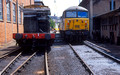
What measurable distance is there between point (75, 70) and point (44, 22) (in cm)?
579

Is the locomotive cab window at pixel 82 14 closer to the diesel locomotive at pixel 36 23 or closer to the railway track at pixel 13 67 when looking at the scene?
the diesel locomotive at pixel 36 23

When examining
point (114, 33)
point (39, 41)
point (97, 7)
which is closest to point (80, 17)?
point (114, 33)

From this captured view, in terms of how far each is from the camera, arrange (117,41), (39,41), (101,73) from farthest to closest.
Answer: (117,41)
(39,41)
(101,73)

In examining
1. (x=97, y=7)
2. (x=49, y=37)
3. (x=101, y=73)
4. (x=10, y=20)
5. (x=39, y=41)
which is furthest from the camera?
(x=97, y=7)

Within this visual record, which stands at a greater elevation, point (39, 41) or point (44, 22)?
point (44, 22)

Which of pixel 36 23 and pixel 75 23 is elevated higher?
pixel 75 23

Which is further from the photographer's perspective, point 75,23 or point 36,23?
point 75,23

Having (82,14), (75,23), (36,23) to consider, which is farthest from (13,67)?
(82,14)

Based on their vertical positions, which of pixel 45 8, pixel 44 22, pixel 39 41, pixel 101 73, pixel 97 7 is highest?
pixel 97 7

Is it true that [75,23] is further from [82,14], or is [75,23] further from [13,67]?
[13,67]

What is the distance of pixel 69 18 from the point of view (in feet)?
47.4

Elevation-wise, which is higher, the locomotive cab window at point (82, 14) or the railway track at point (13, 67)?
the locomotive cab window at point (82, 14)

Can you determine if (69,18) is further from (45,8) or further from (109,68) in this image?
(109,68)

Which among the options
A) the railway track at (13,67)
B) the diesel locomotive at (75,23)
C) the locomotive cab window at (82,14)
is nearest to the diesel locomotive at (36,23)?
the railway track at (13,67)
